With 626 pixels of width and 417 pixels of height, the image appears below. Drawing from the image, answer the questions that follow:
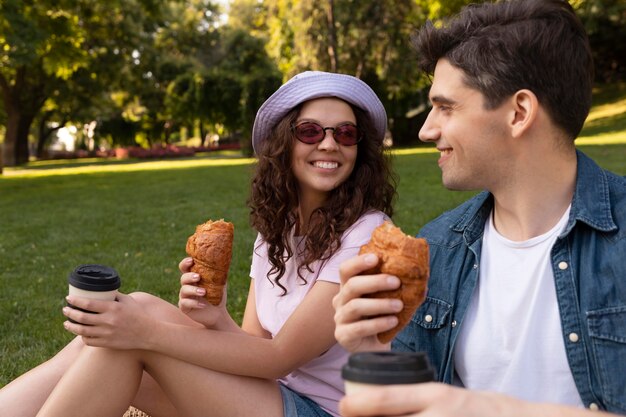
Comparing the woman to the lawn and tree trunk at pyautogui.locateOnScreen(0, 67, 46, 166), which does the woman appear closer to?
the lawn

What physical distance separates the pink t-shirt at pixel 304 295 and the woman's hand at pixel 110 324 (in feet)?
2.13

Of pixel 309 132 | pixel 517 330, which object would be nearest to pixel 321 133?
pixel 309 132

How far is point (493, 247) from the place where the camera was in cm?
235

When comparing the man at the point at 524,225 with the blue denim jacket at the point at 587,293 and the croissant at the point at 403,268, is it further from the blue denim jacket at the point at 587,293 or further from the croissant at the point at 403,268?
the croissant at the point at 403,268

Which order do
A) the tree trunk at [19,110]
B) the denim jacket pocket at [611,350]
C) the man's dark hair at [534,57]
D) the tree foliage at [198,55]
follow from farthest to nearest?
1. the tree trunk at [19,110]
2. the tree foliage at [198,55]
3. the man's dark hair at [534,57]
4. the denim jacket pocket at [611,350]

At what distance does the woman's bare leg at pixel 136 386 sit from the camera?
2.50m

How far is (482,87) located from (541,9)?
327mm

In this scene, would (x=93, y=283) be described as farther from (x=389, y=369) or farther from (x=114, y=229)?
(x=114, y=229)

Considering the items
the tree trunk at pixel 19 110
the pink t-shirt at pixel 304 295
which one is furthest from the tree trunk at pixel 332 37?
the pink t-shirt at pixel 304 295

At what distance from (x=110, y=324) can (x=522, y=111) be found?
5.37ft

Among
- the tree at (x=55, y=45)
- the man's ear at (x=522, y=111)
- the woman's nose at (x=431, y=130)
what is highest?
the tree at (x=55, y=45)

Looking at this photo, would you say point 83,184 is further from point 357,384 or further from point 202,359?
point 357,384

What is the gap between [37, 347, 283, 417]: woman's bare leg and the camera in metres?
2.50

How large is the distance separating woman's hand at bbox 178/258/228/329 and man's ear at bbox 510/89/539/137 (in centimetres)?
140
